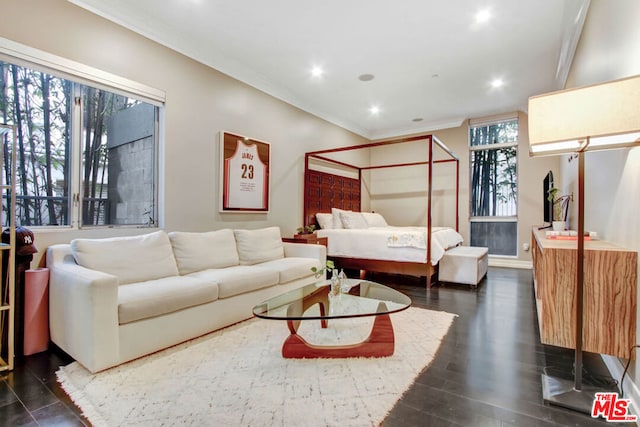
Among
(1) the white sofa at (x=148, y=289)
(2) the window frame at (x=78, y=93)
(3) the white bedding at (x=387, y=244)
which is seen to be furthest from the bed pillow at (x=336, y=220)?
(2) the window frame at (x=78, y=93)

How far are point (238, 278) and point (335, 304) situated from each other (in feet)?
3.20

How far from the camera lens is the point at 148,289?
7.51 ft

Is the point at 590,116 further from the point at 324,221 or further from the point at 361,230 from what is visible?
the point at 324,221

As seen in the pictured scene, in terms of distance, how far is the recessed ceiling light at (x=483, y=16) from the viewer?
2912 millimetres

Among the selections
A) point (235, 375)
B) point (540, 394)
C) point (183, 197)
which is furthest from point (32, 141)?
point (540, 394)

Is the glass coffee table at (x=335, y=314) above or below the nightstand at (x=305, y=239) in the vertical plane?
below

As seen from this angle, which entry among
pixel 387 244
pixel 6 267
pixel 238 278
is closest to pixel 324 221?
pixel 387 244

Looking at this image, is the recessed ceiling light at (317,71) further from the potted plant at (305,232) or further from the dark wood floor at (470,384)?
the dark wood floor at (470,384)

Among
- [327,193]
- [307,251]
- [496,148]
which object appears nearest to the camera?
[307,251]

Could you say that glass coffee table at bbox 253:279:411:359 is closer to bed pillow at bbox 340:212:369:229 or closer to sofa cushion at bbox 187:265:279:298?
sofa cushion at bbox 187:265:279:298

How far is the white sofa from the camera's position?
197cm

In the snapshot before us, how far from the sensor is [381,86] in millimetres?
4676

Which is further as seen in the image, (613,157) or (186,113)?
(186,113)

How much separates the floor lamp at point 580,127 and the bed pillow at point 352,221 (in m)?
3.61
